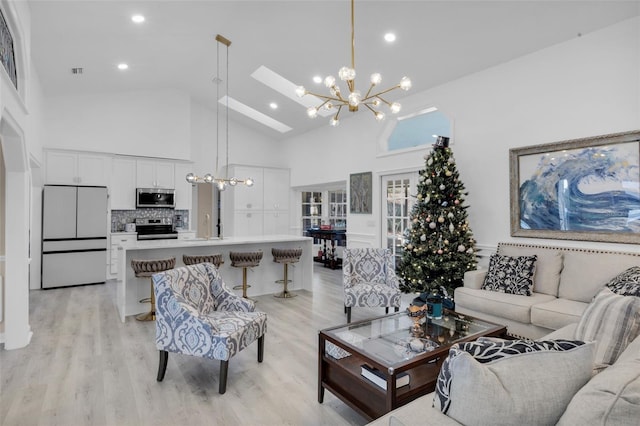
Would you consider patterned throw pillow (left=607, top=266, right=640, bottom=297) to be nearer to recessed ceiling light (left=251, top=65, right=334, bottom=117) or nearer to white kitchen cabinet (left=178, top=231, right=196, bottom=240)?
recessed ceiling light (left=251, top=65, right=334, bottom=117)

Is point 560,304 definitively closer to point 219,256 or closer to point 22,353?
point 219,256

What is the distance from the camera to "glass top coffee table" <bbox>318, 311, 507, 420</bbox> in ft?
7.11

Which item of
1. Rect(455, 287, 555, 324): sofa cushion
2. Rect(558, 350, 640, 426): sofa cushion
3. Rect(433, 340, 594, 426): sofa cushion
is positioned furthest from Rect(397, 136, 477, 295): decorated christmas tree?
Rect(558, 350, 640, 426): sofa cushion

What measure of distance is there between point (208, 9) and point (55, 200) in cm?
438

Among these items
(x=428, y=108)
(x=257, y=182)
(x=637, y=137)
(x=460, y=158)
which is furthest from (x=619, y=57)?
(x=257, y=182)

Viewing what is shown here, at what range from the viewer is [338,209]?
8.70 m

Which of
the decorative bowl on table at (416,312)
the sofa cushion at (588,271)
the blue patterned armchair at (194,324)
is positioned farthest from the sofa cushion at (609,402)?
the sofa cushion at (588,271)

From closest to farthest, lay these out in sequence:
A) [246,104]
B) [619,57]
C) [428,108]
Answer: [619,57], [428,108], [246,104]

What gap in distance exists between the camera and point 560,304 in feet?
11.2

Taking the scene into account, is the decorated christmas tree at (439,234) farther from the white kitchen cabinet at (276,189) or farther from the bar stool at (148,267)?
the white kitchen cabinet at (276,189)

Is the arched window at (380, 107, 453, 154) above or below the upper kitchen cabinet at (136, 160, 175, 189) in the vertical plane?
above

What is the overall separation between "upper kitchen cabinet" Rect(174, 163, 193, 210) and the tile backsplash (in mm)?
217

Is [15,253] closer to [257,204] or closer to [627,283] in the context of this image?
[257,204]

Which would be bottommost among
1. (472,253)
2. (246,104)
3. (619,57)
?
(472,253)
